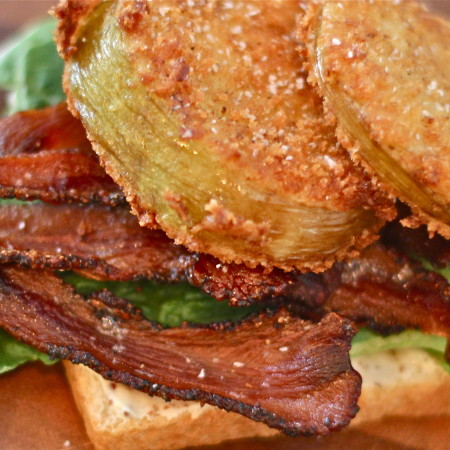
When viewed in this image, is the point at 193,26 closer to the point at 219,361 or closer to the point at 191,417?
the point at 219,361

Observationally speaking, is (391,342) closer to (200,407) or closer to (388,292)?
(388,292)

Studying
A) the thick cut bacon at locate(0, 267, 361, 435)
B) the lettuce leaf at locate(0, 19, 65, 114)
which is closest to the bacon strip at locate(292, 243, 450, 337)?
the thick cut bacon at locate(0, 267, 361, 435)

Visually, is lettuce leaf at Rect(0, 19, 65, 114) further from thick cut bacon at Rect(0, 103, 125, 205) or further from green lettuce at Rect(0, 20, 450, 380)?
green lettuce at Rect(0, 20, 450, 380)

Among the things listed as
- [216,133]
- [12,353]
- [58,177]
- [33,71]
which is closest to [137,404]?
[12,353]

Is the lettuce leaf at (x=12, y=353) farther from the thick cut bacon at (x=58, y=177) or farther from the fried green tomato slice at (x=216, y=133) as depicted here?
the fried green tomato slice at (x=216, y=133)

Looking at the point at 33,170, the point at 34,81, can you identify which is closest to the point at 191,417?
the point at 33,170
